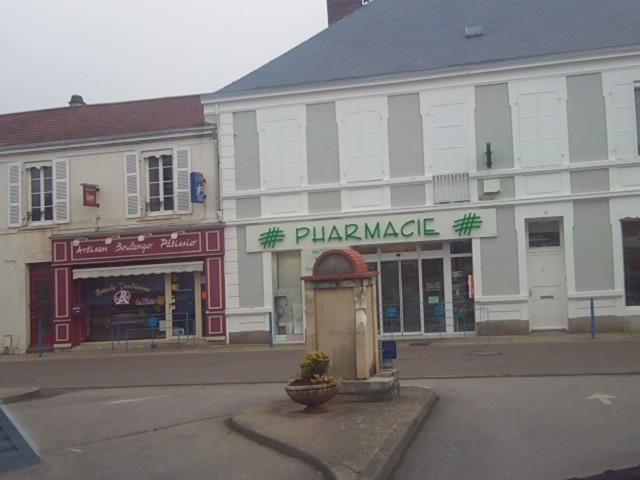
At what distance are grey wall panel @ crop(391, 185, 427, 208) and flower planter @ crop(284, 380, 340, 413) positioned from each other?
1298cm

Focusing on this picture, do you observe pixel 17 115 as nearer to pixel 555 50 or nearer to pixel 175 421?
pixel 555 50

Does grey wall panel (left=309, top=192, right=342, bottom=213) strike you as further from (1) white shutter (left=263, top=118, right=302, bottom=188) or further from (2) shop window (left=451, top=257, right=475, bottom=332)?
(2) shop window (left=451, top=257, right=475, bottom=332)

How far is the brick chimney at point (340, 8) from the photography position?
29141 mm

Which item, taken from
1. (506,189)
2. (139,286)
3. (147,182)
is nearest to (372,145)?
(506,189)

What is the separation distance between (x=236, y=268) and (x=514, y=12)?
449 inches

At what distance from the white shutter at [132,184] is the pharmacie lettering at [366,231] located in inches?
208

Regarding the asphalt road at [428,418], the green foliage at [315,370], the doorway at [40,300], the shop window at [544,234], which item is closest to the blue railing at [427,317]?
the shop window at [544,234]

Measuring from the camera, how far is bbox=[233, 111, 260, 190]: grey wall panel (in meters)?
24.2

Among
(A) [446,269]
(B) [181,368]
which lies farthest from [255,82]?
(B) [181,368]

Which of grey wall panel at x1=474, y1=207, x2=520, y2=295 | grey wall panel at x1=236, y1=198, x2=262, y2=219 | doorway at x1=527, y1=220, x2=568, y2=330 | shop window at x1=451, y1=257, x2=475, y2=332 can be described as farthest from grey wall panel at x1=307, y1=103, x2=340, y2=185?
doorway at x1=527, y1=220, x2=568, y2=330

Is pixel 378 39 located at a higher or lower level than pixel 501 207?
higher

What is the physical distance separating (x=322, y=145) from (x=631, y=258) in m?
8.90

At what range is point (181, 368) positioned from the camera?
19.1m

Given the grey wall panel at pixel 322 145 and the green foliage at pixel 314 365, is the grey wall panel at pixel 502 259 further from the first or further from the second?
the green foliage at pixel 314 365
